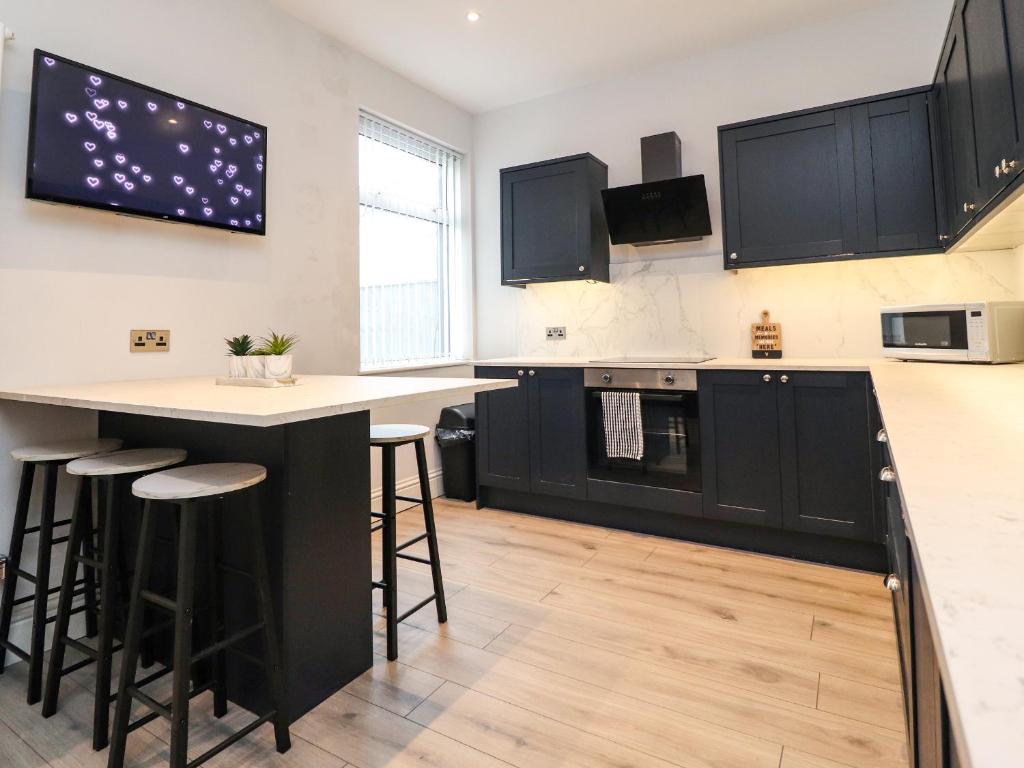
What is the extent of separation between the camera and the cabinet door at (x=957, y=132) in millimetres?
2057

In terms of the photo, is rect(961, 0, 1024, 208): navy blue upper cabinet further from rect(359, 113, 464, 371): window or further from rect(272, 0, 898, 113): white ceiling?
rect(359, 113, 464, 371): window

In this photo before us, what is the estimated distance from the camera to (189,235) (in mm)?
2549

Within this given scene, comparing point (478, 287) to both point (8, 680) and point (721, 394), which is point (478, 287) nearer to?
point (721, 394)

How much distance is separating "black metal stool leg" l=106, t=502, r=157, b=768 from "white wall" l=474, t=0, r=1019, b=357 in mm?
3008

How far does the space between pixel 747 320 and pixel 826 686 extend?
2177 millimetres

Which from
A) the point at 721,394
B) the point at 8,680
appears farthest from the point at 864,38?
the point at 8,680

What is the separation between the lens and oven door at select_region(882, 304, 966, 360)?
231cm

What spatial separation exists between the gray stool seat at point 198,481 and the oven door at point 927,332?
2.69 m

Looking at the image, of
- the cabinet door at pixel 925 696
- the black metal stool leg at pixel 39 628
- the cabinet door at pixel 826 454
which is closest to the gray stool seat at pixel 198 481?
the black metal stool leg at pixel 39 628

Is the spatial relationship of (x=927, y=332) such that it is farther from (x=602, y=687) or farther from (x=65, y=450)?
(x=65, y=450)

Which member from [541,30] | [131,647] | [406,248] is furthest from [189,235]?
[541,30]

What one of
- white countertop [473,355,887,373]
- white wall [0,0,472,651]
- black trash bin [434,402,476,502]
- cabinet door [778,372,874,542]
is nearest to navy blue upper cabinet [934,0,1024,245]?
white countertop [473,355,887,373]

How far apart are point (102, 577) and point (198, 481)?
Answer: 477 millimetres

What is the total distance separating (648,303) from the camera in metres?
3.72
